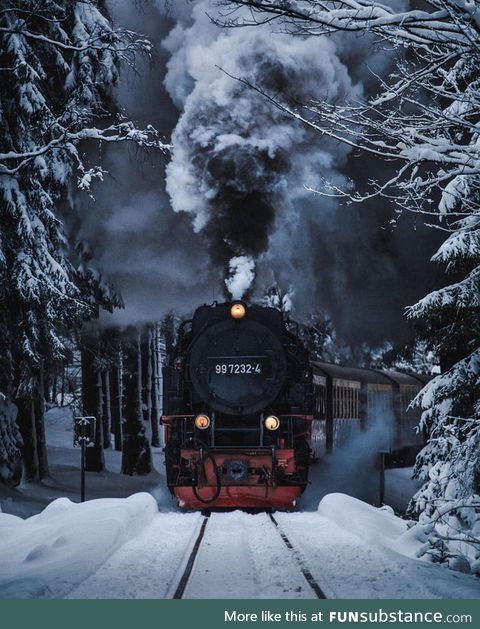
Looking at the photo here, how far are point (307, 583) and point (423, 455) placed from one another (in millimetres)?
4390

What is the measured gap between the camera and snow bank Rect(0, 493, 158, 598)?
7.36m

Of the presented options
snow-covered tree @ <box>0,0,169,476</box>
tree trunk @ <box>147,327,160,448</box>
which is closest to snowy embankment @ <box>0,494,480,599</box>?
snow-covered tree @ <box>0,0,169,476</box>

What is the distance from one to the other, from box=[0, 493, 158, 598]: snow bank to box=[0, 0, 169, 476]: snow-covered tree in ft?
11.6

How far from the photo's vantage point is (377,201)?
21.7 metres

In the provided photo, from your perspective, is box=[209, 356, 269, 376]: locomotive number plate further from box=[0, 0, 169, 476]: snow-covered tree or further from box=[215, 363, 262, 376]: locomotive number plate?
box=[0, 0, 169, 476]: snow-covered tree

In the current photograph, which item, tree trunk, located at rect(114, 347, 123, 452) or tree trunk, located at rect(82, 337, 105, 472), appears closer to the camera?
tree trunk, located at rect(82, 337, 105, 472)

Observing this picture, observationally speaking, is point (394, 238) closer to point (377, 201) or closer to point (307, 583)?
point (377, 201)

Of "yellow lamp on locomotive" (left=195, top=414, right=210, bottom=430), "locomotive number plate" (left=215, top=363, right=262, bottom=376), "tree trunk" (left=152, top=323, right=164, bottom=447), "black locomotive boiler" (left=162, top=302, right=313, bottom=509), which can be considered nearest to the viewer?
"black locomotive boiler" (left=162, top=302, right=313, bottom=509)

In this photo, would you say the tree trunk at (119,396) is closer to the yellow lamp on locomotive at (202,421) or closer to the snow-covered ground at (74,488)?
the snow-covered ground at (74,488)

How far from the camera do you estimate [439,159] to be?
22.3 feet

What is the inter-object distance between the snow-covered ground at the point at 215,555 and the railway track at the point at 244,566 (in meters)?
0.01

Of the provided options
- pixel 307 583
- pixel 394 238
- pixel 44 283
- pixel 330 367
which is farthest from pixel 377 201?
pixel 307 583

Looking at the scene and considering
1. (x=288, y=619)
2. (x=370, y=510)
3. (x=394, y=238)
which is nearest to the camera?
(x=288, y=619)

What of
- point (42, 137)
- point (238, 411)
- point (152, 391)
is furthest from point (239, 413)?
point (152, 391)
